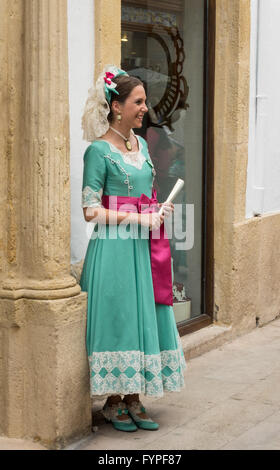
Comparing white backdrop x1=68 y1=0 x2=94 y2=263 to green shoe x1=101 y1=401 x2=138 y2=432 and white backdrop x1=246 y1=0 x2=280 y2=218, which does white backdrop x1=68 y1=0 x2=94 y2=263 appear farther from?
white backdrop x1=246 y1=0 x2=280 y2=218

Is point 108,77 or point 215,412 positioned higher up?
point 108,77

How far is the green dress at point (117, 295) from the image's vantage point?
455cm

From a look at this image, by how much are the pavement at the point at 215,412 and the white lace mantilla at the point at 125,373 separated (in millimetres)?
268

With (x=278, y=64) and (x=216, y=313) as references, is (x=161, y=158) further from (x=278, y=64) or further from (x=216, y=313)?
(x=278, y=64)

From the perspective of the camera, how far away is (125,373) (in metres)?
4.57

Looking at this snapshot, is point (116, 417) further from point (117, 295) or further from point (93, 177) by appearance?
point (93, 177)

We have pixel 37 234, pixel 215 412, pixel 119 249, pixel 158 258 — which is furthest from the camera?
pixel 215 412

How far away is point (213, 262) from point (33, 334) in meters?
2.89

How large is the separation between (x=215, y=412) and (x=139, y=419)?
0.53m

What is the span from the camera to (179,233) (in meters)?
6.95

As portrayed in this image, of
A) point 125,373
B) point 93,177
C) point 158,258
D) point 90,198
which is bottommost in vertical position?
point 125,373

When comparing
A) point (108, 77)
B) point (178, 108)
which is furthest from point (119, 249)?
point (178, 108)

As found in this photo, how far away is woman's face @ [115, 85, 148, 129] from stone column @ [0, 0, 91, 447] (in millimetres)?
341

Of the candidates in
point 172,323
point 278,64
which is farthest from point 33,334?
point 278,64
